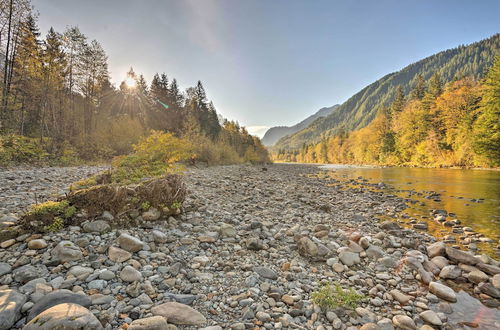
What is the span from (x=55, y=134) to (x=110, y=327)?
2279 cm

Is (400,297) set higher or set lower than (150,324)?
lower

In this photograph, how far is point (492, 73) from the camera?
2638cm

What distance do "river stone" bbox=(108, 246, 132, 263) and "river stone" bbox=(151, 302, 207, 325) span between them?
1.20 meters

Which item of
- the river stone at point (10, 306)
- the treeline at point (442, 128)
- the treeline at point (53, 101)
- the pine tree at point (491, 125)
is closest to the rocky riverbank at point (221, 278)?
the river stone at point (10, 306)

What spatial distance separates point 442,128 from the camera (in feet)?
120

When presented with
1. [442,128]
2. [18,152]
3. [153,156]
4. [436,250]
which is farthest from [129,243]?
[442,128]

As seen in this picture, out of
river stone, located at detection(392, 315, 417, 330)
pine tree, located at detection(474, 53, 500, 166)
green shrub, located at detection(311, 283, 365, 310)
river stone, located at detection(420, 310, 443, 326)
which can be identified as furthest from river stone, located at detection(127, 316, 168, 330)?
→ pine tree, located at detection(474, 53, 500, 166)

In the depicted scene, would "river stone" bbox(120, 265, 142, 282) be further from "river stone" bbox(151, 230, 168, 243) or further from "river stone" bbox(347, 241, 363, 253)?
"river stone" bbox(347, 241, 363, 253)

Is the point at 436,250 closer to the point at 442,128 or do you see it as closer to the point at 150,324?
the point at 150,324

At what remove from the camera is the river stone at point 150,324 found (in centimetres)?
193

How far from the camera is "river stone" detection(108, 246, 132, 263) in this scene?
121 inches

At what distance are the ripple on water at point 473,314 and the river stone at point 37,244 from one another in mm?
5650

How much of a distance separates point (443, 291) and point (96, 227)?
18.9ft

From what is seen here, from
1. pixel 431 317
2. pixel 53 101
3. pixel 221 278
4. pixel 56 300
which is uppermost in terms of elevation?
pixel 53 101
